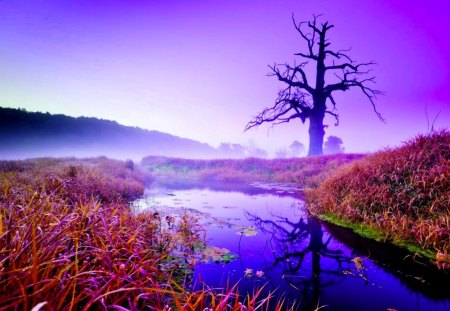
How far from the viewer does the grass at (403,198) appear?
5520 millimetres

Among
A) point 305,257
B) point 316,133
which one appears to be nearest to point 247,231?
point 305,257

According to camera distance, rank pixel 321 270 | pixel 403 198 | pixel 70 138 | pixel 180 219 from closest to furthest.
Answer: pixel 321 270, pixel 403 198, pixel 180 219, pixel 70 138

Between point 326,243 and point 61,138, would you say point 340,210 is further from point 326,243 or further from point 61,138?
point 61,138

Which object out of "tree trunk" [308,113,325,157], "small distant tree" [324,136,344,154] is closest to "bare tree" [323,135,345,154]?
"small distant tree" [324,136,344,154]

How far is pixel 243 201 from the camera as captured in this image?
1218 centimetres

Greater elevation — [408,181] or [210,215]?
[408,181]

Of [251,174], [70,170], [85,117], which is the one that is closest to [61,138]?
[85,117]

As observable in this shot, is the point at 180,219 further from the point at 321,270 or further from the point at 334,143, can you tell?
the point at 334,143

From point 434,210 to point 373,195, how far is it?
160cm

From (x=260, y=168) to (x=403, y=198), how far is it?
58.9ft

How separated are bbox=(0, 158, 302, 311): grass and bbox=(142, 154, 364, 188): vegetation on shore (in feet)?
39.5

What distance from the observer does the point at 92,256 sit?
10.8 feet

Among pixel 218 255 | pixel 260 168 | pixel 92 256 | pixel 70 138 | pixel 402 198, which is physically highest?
pixel 70 138

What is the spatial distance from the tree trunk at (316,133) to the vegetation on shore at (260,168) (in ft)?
13.7
